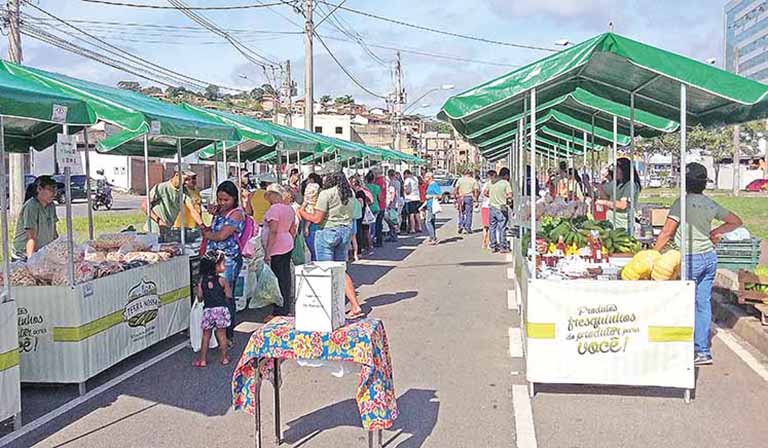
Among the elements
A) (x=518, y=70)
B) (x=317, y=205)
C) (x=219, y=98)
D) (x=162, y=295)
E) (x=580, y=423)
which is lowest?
(x=580, y=423)

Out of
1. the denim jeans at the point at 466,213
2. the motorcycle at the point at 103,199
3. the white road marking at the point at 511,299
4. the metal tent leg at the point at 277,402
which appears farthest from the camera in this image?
the motorcycle at the point at 103,199

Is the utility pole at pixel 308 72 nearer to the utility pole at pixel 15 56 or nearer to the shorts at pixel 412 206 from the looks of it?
the shorts at pixel 412 206

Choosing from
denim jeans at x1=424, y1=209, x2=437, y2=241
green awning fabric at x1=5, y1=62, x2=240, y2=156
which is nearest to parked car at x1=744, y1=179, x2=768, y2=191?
denim jeans at x1=424, y1=209, x2=437, y2=241

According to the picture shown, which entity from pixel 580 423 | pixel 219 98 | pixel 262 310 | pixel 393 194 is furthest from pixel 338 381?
pixel 219 98

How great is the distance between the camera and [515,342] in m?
8.44

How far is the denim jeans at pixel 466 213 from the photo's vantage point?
21.8 m

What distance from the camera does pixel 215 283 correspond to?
24.4 ft

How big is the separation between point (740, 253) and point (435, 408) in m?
7.13

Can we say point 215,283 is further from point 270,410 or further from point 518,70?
point 518,70

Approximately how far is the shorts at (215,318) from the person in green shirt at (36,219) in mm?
2615

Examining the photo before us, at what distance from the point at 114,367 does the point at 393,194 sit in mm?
14421

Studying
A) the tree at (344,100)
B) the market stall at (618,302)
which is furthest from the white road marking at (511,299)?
the tree at (344,100)

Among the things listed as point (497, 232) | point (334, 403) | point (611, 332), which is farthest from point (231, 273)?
point (497, 232)

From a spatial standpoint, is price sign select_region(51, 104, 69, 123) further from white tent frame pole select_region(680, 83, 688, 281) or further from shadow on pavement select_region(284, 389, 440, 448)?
white tent frame pole select_region(680, 83, 688, 281)
